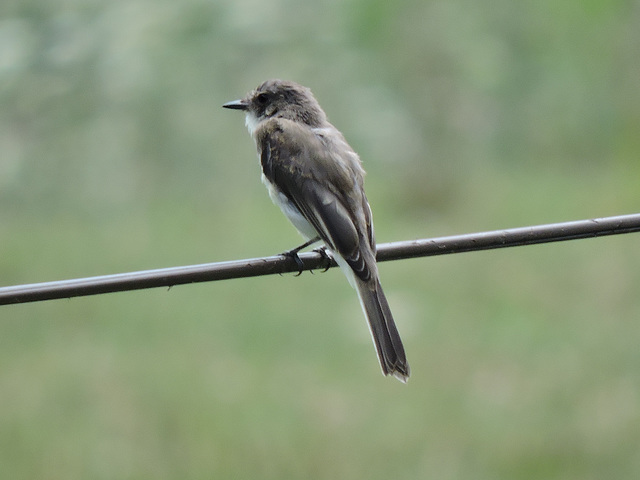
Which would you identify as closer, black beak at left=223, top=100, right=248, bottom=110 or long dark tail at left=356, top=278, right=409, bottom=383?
long dark tail at left=356, top=278, right=409, bottom=383

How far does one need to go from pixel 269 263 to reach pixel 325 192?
1.36m

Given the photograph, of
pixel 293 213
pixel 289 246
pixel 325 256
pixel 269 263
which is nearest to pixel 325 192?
pixel 293 213

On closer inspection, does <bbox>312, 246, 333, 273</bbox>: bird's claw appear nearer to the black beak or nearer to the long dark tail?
the long dark tail

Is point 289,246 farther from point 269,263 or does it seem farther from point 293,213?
point 269,263

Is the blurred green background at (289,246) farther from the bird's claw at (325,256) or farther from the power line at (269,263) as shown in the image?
the power line at (269,263)

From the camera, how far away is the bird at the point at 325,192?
397 centimetres

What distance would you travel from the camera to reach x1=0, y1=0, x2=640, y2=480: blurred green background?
19.6ft

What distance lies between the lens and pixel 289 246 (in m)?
9.17

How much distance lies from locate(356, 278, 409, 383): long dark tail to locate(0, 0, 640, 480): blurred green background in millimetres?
1985

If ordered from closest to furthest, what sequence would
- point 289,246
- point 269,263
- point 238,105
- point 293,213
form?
point 269,263 < point 293,213 < point 238,105 < point 289,246

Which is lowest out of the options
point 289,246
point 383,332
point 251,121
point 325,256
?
point 289,246

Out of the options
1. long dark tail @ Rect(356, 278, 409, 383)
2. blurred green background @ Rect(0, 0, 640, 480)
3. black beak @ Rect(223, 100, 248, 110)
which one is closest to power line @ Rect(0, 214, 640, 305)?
long dark tail @ Rect(356, 278, 409, 383)

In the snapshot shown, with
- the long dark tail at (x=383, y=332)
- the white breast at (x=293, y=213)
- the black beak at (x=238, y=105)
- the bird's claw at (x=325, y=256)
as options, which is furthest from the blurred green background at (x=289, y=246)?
the long dark tail at (x=383, y=332)

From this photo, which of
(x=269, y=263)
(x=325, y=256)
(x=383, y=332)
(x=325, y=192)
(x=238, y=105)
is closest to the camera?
(x=269, y=263)
